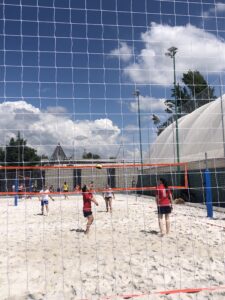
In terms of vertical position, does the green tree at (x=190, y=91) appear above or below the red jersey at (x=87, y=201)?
above

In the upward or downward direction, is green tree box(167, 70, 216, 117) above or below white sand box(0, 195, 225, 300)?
above

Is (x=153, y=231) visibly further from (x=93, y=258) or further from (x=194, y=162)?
(x=194, y=162)

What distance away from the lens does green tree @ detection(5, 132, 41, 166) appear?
437cm

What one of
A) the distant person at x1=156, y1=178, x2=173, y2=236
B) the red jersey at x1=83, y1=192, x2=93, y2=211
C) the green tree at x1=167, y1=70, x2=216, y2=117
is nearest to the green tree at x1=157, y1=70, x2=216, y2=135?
the green tree at x1=167, y1=70, x2=216, y2=117

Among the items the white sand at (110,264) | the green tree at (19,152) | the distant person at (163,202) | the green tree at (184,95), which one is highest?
the green tree at (184,95)

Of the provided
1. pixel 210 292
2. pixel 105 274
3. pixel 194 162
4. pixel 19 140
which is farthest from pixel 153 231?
pixel 194 162

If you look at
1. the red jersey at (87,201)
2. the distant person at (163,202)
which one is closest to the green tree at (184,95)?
the distant person at (163,202)

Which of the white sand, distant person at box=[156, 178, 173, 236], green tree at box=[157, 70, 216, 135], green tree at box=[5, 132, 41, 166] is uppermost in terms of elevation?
green tree at box=[157, 70, 216, 135]

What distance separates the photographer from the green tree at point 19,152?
437cm

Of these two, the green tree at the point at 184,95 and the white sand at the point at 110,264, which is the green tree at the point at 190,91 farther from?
the white sand at the point at 110,264

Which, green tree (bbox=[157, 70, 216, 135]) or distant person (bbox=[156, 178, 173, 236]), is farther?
distant person (bbox=[156, 178, 173, 236])

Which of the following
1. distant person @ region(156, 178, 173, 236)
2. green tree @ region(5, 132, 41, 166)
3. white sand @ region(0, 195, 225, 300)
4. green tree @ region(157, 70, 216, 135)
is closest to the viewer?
green tree @ region(5, 132, 41, 166)

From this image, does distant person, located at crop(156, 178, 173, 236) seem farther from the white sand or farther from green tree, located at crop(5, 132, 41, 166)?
green tree, located at crop(5, 132, 41, 166)

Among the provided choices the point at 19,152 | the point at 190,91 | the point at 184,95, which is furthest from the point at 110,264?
the point at 184,95
